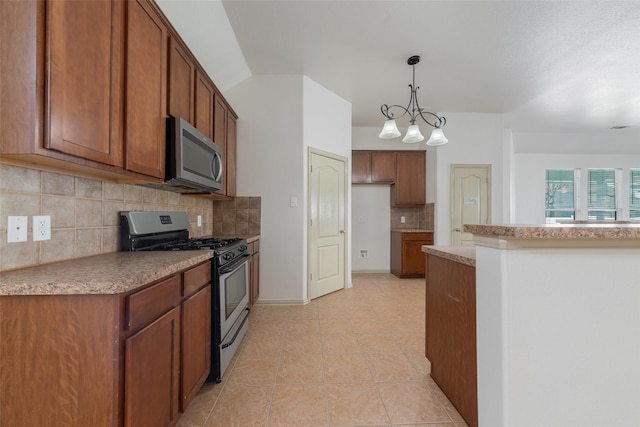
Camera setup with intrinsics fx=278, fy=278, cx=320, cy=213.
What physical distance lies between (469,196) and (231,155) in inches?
152

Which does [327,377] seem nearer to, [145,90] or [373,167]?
[145,90]

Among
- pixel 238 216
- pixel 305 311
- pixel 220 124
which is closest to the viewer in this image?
pixel 220 124

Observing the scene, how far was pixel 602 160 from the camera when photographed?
20.4ft

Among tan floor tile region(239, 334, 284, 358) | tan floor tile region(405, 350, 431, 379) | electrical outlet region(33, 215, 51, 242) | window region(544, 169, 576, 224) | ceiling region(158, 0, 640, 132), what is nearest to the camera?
electrical outlet region(33, 215, 51, 242)

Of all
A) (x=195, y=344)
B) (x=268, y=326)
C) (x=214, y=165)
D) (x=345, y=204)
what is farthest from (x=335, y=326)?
(x=214, y=165)

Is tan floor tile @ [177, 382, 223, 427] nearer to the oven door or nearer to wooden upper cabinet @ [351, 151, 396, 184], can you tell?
the oven door

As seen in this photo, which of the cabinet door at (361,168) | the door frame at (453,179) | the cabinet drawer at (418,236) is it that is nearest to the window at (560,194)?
the door frame at (453,179)

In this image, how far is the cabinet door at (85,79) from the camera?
3.39 ft

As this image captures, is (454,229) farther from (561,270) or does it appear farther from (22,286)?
(22,286)

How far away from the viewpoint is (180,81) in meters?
2.02

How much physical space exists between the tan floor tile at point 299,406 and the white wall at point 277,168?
5.42 ft

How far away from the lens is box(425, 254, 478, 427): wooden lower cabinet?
4.55 ft

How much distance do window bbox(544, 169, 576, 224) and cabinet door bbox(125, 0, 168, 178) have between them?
7472 millimetres

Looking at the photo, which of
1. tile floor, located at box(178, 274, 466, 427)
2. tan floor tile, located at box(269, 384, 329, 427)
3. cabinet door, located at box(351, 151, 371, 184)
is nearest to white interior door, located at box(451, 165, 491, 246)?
cabinet door, located at box(351, 151, 371, 184)
